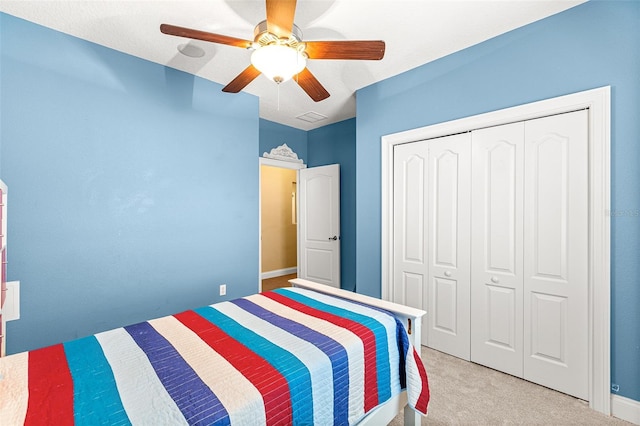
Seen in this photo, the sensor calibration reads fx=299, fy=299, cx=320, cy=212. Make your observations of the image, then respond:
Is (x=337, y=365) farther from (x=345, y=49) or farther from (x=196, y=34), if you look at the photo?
(x=196, y=34)

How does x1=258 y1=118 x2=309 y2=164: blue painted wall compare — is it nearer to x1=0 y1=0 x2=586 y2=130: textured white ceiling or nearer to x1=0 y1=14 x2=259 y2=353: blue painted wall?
x1=0 y1=14 x2=259 y2=353: blue painted wall

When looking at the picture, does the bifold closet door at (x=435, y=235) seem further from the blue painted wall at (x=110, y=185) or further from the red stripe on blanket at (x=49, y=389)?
the red stripe on blanket at (x=49, y=389)

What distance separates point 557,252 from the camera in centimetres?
212

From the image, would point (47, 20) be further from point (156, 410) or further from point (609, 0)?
point (609, 0)

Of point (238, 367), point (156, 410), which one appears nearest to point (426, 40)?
point (238, 367)

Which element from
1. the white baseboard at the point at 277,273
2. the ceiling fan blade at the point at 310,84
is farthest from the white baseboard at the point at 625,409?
the white baseboard at the point at 277,273

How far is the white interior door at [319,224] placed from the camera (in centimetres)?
447

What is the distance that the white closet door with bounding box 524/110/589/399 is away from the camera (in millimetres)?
2018

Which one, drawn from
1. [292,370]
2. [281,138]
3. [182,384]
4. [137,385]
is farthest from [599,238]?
[281,138]

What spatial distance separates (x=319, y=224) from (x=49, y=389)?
379cm

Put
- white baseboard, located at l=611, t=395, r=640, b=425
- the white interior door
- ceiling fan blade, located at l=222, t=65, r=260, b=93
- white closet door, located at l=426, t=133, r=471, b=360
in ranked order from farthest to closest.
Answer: the white interior door
white closet door, located at l=426, t=133, r=471, b=360
ceiling fan blade, located at l=222, t=65, r=260, b=93
white baseboard, located at l=611, t=395, r=640, b=425

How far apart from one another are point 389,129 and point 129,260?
2.74 m

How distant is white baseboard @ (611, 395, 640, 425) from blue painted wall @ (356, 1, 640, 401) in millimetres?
38

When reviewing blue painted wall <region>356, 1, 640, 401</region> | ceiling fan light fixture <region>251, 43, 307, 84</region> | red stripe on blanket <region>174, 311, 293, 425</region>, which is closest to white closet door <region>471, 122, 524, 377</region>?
blue painted wall <region>356, 1, 640, 401</region>
